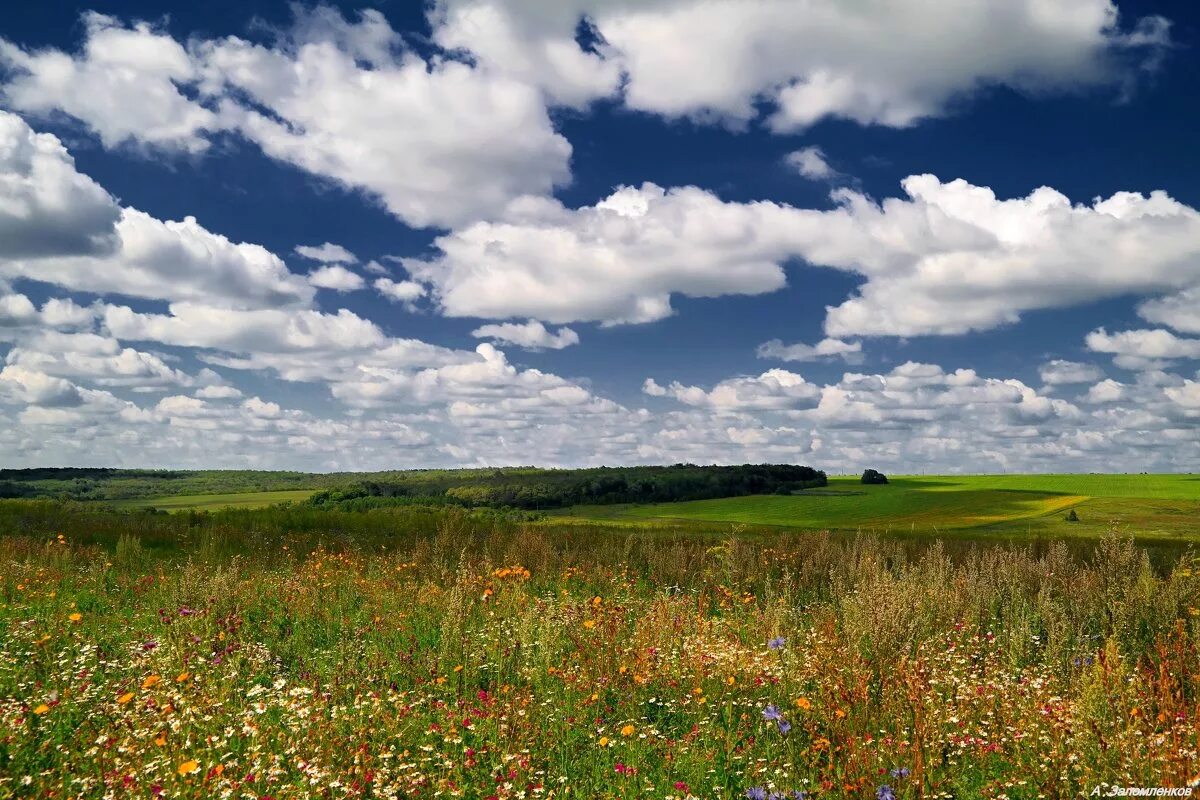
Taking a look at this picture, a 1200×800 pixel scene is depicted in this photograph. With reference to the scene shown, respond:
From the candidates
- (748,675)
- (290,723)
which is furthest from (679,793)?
(290,723)

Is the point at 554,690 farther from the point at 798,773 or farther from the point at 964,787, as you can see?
the point at 964,787

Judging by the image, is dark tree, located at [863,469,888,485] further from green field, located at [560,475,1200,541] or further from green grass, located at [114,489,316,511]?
green grass, located at [114,489,316,511]

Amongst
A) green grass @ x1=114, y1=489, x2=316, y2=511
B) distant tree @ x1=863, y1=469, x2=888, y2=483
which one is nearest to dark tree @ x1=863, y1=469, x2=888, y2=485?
distant tree @ x1=863, y1=469, x2=888, y2=483

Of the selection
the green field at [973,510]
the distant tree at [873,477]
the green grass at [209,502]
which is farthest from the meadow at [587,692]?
the distant tree at [873,477]

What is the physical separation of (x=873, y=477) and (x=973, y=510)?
39818mm

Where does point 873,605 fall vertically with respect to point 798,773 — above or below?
above

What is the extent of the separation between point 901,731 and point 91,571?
49.3 ft

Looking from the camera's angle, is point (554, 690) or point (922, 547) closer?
point (554, 690)

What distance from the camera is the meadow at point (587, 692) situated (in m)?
5.21

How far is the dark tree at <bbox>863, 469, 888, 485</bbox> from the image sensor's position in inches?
3743

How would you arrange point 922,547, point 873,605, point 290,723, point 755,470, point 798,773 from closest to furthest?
point 798,773, point 290,723, point 873,605, point 922,547, point 755,470

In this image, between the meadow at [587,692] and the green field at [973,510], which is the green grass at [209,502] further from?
the meadow at [587,692]

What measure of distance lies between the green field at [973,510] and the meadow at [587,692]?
87.1 ft

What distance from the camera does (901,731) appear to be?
5809 millimetres
